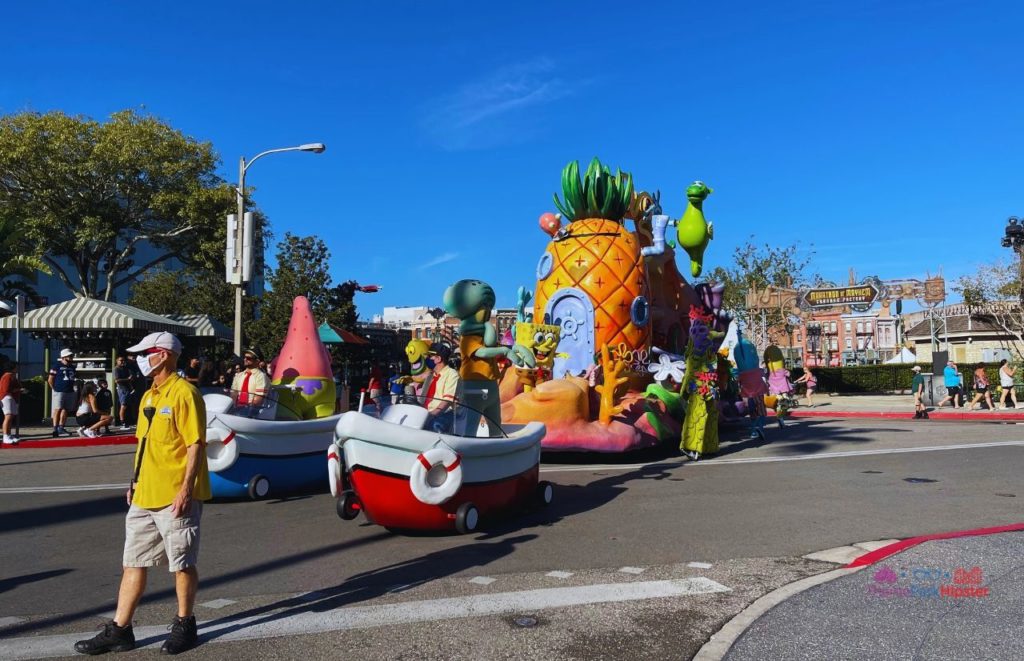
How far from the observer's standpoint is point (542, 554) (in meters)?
6.45

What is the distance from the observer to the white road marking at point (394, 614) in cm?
443

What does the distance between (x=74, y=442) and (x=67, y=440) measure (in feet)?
0.75

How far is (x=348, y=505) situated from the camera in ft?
23.0

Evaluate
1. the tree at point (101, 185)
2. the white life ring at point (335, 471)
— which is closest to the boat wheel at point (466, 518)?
the white life ring at point (335, 471)

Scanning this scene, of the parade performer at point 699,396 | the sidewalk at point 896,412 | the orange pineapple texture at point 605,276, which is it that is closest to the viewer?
the parade performer at point 699,396

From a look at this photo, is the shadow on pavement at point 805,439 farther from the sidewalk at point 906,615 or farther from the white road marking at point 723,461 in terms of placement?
the sidewalk at point 906,615

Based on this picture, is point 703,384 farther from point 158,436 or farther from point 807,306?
point 807,306

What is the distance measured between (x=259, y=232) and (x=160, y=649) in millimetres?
27090

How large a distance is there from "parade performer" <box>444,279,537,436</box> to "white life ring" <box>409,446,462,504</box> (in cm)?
197

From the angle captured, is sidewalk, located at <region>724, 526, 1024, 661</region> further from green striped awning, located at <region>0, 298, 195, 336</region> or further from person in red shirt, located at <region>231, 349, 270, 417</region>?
green striped awning, located at <region>0, 298, 195, 336</region>

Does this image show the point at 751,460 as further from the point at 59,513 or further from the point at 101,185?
the point at 101,185

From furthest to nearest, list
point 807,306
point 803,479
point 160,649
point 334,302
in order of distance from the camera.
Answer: point 807,306, point 334,302, point 803,479, point 160,649

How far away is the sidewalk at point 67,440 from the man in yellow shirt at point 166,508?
12305mm

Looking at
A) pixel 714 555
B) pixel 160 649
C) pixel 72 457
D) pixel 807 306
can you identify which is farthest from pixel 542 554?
pixel 807 306
